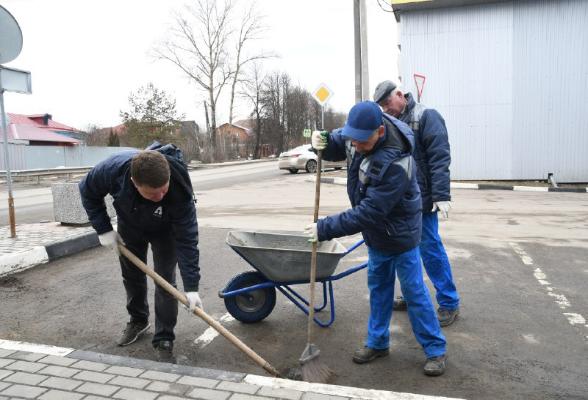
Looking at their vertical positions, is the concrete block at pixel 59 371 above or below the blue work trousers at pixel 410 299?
below

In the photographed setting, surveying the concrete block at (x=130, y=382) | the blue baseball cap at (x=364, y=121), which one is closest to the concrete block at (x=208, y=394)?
the concrete block at (x=130, y=382)

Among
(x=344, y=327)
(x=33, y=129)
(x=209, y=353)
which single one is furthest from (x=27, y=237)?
(x=33, y=129)

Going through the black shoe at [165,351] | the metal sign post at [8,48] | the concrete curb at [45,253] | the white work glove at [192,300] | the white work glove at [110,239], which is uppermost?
the metal sign post at [8,48]

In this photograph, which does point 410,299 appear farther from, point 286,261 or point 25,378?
point 25,378

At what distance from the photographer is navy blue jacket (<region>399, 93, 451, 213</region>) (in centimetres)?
382

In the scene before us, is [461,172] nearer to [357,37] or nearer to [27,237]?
[357,37]

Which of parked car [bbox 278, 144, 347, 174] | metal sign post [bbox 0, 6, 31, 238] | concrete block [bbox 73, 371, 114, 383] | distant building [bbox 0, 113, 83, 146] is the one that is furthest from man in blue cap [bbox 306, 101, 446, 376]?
distant building [bbox 0, 113, 83, 146]

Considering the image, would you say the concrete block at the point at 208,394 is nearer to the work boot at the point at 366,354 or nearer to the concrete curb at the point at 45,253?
the work boot at the point at 366,354

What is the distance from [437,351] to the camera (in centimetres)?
317

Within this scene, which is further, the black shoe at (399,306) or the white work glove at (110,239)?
the black shoe at (399,306)

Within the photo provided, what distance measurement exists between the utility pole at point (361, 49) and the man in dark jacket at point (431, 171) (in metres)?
10.8

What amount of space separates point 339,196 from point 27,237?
7.49 m

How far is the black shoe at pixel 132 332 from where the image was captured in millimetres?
3617

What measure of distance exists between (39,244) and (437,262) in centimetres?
463
